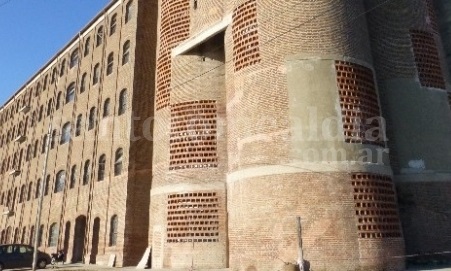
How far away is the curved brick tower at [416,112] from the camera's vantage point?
57.7 ft

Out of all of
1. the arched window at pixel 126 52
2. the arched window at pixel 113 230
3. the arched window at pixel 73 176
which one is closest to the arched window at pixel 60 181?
the arched window at pixel 73 176

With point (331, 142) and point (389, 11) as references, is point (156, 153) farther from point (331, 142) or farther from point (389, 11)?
point (389, 11)

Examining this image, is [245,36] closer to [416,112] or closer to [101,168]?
[416,112]

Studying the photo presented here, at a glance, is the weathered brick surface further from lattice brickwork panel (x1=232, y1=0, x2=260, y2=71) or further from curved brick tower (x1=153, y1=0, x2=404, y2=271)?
lattice brickwork panel (x1=232, y1=0, x2=260, y2=71)

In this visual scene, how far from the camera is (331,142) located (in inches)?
609

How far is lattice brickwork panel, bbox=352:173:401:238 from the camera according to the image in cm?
1486

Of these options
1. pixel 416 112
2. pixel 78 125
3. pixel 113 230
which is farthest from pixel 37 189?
pixel 416 112

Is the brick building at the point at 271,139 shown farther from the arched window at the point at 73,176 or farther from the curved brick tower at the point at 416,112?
the arched window at the point at 73,176

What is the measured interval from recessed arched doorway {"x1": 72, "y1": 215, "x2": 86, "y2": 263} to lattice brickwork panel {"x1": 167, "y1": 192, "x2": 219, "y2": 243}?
11.1 meters

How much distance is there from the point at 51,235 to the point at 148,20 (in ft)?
57.3

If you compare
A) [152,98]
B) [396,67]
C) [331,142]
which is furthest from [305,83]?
[152,98]

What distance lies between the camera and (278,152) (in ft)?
51.8

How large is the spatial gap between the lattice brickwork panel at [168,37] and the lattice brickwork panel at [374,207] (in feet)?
36.4

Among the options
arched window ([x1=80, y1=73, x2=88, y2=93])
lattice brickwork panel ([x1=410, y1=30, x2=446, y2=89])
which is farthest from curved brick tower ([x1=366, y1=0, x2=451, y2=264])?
arched window ([x1=80, y1=73, x2=88, y2=93])
